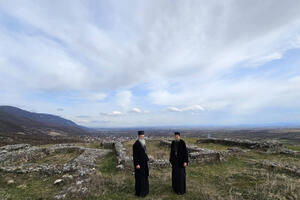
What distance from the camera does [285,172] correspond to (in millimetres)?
8453

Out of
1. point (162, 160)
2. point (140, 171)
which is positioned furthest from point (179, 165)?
point (162, 160)

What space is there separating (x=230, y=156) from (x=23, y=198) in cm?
1307

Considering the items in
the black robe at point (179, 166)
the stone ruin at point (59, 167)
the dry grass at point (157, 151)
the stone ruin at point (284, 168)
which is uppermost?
the black robe at point (179, 166)

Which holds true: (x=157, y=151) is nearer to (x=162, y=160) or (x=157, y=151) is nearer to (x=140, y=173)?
(x=162, y=160)

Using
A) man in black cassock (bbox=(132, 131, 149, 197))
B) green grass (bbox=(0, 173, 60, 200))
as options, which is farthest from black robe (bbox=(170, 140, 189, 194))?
green grass (bbox=(0, 173, 60, 200))

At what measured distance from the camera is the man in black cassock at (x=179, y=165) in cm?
641

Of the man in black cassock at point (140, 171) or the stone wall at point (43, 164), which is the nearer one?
the man in black cassock at point (140, 171)

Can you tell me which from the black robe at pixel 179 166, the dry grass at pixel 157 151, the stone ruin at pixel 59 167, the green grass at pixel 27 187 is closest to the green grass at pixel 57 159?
the stone ruin at pixel 59 167

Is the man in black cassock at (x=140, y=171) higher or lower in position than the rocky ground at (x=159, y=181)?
higher

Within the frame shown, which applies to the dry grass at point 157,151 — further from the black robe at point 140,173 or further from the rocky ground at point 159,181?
the black robe at point 140,173

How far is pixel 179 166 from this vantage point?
261 inches

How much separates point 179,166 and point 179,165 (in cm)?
4

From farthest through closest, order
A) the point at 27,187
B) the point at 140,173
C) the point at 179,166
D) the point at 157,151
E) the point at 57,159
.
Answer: the point at 157,151, the point at 57,159, the point at 27,187, the point at 179,166, the point at 140,173

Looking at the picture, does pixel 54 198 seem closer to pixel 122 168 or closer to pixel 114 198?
pixel 114 198
